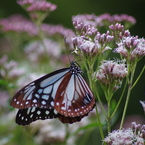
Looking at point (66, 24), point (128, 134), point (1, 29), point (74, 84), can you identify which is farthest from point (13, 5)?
point (128, 134)

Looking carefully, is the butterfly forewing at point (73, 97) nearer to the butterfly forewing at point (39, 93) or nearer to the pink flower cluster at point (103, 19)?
the butterfly forewing at point (39, 93)

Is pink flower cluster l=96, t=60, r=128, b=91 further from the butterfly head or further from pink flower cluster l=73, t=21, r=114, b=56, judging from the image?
the butterfly head

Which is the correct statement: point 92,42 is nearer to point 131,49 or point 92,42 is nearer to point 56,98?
point 131,49

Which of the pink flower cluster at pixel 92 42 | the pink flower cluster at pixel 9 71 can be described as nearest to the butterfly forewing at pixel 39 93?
the pink flower cluster at pixel 92 42

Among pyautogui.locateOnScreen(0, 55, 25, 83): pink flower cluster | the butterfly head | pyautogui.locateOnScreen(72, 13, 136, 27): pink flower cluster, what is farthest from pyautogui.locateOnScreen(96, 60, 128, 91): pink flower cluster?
pyautogui.locateOnScreen(0, 55, 25, 83): pink flower cluster

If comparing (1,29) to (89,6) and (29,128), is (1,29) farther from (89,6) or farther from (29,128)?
(89,6)

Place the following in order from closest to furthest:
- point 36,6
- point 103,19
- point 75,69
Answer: point 75,69, point 103,19, point 36,6

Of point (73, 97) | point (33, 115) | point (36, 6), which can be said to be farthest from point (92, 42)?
point (36, 6)
